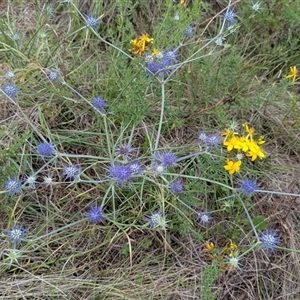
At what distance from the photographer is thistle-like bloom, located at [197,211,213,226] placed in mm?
1634

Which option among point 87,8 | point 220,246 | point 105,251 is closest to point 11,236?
point 105,251

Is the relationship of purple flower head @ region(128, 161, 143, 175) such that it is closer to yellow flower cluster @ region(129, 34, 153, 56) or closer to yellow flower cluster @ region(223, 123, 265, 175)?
yellow flower cluster @ region(223, 123, 265, 175)

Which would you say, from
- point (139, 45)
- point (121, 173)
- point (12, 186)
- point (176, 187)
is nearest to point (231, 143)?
point (176, 187)

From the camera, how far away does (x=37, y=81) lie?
2.00m

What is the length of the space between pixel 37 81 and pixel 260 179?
32.6 inches

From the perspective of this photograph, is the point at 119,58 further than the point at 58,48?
No

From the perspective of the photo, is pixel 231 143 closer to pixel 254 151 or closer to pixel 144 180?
pixel 254 151

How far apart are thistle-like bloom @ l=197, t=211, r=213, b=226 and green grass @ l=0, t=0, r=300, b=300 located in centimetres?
2

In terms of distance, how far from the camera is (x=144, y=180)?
1670 mm

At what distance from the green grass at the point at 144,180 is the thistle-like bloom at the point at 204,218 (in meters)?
0.02

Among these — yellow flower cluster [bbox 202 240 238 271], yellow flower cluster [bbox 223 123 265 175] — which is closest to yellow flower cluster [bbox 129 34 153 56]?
yellow flower cluster [bbox 223 123 265 175]

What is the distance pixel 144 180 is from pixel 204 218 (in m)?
0.20

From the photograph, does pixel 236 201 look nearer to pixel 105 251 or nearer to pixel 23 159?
pixel 105 251

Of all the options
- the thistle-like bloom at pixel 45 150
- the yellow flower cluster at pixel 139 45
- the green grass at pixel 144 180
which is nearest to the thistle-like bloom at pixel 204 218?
the green grass at pixel 144 180
